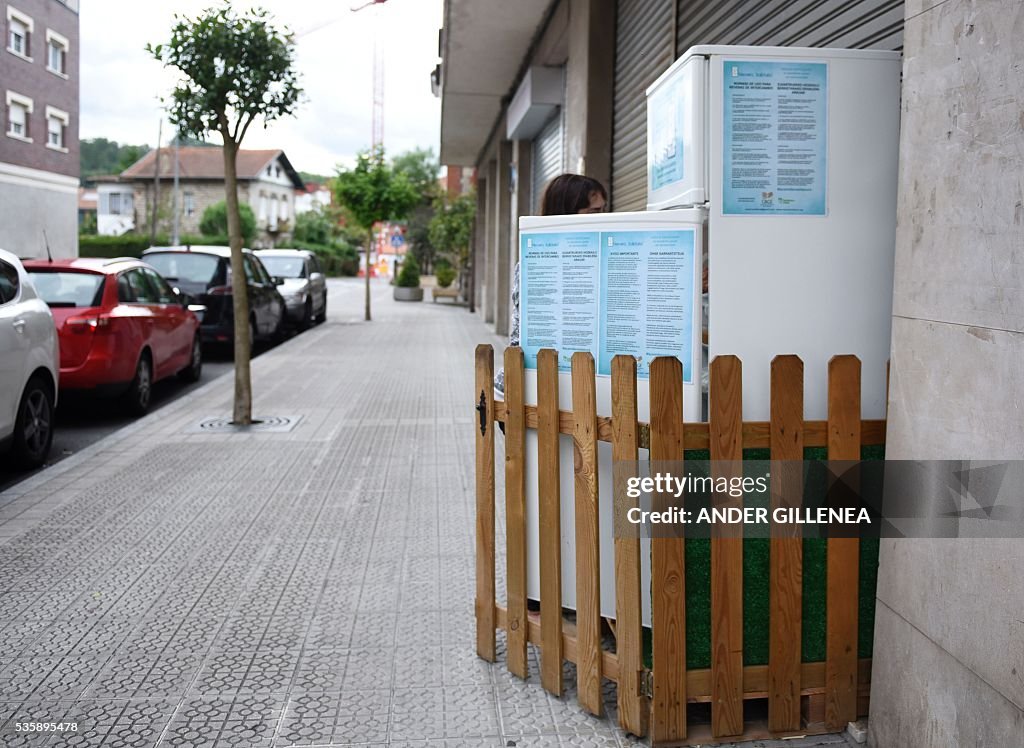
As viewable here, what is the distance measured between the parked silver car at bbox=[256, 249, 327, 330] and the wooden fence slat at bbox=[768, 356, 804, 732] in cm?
1782

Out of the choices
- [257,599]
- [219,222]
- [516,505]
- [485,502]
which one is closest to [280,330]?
[257,599]

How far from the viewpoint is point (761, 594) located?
3328 millimetres

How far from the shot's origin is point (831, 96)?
3352 millimetres

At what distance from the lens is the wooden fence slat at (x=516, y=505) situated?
3641 millimetres

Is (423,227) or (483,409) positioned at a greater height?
(423,227)

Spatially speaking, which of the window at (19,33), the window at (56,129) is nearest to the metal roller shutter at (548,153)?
the window at (19,33)

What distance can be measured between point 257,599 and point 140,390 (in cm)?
637

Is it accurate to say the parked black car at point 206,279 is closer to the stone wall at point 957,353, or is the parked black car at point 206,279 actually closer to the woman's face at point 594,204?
the woman's face at point 594,204

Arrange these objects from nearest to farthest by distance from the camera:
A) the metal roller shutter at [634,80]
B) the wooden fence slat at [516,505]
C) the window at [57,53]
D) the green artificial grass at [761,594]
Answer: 1. the green artificial grass at [761,594]
2. the wooden fence slat at [516,505]
3. the metal roller shutter at [634,80]
4. the window at [57,53]

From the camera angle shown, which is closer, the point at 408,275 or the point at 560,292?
the point at 560,292

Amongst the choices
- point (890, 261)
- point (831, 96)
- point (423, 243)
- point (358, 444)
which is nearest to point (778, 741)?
point (890, 261)

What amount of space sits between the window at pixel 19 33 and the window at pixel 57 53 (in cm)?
125

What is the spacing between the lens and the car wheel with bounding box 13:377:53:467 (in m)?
7.43

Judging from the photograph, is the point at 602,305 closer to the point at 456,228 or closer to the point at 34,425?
the point at 34,425
